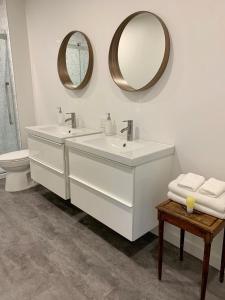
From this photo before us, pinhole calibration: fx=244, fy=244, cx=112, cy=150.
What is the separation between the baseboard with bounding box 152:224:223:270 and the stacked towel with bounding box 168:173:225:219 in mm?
426

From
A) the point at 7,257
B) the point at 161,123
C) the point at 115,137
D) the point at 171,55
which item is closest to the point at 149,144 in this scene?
the point at 161,123

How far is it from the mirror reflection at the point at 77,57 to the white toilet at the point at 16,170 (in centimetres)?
106

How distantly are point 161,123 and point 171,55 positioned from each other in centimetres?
49

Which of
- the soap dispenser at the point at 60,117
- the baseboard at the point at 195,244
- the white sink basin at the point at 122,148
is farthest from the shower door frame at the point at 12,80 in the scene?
the baseboard at the point at 195,244

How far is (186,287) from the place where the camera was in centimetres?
156

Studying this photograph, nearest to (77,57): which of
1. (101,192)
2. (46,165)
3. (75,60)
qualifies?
(75,60)

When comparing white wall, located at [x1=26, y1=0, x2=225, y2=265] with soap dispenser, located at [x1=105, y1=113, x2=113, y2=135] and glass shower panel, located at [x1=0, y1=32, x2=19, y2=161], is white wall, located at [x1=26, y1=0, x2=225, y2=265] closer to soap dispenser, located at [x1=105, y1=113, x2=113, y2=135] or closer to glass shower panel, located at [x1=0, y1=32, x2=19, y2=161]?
soap dispenser, located at [x1=105, y1=113, x2=113, y2=135]

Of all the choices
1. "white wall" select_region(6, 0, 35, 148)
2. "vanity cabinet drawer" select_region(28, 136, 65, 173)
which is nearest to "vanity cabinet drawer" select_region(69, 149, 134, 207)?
"vanity cabinet drawer" select_region(28, 136, 65, 173)

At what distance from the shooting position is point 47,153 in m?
2.36

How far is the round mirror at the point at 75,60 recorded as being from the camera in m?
2.33

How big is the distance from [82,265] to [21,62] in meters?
2.64

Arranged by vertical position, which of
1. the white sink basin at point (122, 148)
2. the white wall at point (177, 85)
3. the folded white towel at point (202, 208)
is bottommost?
the folded white towel at point (202, 208)

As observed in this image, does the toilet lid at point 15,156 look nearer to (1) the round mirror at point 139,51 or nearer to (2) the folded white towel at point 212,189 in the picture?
(1) the round mirror at point 139,51

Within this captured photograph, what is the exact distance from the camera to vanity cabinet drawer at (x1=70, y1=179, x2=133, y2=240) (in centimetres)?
167
